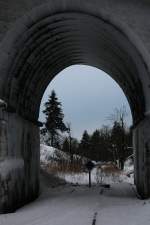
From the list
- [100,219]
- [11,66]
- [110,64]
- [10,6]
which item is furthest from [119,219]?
[110,64]

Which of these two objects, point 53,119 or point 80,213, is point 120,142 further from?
point 80,213

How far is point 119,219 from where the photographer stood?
33.0 ft

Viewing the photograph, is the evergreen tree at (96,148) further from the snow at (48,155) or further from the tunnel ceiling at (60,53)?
the tunnel ceiling at (60,53)

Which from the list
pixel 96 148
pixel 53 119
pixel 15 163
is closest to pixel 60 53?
pixel 15 163

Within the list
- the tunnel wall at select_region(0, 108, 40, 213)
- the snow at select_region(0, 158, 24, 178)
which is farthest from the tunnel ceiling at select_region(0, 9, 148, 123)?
the snow at select_region(0, 158, 24, 178)

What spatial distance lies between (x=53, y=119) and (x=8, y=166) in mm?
53848

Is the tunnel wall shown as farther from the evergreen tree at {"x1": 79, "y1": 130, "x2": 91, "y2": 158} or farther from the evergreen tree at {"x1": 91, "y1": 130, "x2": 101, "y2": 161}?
the evergreen tree at {"x1": 79, "y1": 130, "x2": 91, "y2": 158}

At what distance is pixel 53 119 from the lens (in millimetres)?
65812

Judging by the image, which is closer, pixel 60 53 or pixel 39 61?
pixel 39 61

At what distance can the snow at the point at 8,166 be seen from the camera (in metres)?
11.7

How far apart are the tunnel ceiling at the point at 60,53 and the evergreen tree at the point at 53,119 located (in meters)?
46.8

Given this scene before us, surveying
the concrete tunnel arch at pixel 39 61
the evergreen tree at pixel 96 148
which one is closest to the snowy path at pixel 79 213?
the concrete tunnel arch at pixel 39 61

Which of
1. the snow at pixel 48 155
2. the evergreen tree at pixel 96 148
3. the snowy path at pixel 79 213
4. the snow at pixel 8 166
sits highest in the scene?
the evergreen tree at pixel 96 148

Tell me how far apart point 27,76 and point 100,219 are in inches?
228
